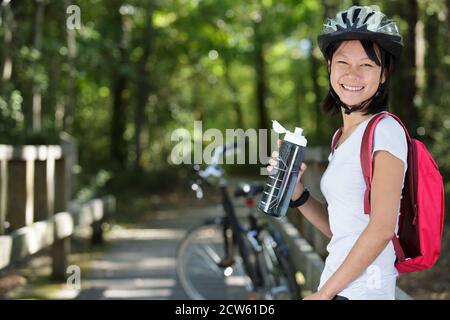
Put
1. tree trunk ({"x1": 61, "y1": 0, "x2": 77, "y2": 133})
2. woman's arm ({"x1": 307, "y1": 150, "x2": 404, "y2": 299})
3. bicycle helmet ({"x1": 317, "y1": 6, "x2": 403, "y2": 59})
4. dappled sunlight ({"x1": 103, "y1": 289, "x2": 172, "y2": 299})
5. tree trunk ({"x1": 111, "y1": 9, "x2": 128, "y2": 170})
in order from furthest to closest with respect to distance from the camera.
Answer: tree trunk ({"x1": 111, "y1": 9, "x2": 128, "y2": 170}) < tree trunk ({"x1": 61, "y1": 0, "x2": 77, "y2": 133}) < dappled sunlight ({"x1": 103, "y1": 289, "x2": 172, "y2": 299}) < bicycle helmet ({"x1": 317, "y1": 6, "x2": 403, "y2": 59}) < woman's arm ({"x1": 307, "y1": 150, "x2": 404, "y2": 299})

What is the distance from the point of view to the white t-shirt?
2523 millimetres

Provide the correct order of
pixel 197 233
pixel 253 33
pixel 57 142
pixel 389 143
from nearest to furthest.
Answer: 1. pixel 389 143
2. pixel 197 233
3. pixel 57 142
4. pixel 253 33

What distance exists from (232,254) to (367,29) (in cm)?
461

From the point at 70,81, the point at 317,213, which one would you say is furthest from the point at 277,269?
the point at 70,81

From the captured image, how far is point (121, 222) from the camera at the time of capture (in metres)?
16.3

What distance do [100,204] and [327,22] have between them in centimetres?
847

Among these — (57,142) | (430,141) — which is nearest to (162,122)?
(430,141)

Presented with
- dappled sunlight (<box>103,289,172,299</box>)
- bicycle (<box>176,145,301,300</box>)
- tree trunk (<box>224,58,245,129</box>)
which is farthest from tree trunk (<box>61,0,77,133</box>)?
tree trunk (<box>224,58,245,129</box>)

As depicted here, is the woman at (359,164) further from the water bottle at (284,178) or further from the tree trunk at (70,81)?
the tree trunk at (70,81)

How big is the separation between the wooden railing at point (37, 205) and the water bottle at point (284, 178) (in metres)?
3.95

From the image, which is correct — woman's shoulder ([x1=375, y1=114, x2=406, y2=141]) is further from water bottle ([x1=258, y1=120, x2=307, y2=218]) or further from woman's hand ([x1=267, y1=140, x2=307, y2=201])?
woman's hand ([x1=267, y1=140, x2=307, y2=201])

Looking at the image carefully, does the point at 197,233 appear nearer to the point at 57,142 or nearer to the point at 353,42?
the point at 57,142

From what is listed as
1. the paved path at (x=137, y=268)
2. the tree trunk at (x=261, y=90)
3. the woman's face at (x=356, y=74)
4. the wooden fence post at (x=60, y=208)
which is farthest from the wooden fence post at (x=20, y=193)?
the tree trunk at (x=261, y=90)

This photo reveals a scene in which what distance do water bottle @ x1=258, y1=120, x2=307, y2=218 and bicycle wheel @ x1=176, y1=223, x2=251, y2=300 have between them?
4.17m
